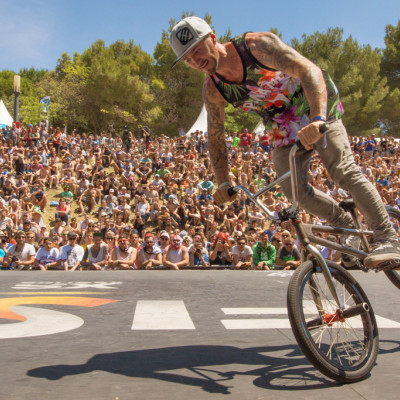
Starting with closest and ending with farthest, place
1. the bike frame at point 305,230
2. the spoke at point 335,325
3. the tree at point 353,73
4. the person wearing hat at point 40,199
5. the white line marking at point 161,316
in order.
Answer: the spoke at point 335,325 < the bike frame at point 305,230 < the white line marking at point 161,316 < the person wearing hat at point 40,199 < the tree at point 353,73

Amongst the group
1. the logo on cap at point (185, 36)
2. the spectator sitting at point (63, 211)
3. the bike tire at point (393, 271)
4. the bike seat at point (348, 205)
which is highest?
the logo on cap at point (185, 36)

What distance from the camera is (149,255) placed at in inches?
431

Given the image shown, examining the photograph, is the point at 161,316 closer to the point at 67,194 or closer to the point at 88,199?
the point at 88,199

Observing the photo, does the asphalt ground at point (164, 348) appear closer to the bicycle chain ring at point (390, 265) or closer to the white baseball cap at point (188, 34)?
the bicycle chain ring at point (390, 265)

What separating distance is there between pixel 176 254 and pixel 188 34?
27.4 feet

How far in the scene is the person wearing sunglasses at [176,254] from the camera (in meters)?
11.0

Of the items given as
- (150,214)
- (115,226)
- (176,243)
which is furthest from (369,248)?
(150,214)

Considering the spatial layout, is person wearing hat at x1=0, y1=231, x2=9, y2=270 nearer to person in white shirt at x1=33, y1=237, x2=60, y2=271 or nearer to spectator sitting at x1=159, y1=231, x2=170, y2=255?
person in white shirt at x1=33, y1=237, x2=60, y2=271

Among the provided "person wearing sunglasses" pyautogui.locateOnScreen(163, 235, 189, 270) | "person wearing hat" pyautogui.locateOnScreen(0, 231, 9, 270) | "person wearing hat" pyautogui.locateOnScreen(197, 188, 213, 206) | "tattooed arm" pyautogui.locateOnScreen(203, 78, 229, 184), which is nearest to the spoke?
"tattooed arm" pyautogui.locateOnScreen(203, 78, 229, 184)

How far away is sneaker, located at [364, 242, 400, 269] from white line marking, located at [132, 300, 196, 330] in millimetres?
1435

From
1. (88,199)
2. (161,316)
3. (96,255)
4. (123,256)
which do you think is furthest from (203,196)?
(161,316)

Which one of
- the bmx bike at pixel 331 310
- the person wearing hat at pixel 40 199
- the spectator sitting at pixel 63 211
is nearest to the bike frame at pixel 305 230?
the bmx bike at pixel 331 310

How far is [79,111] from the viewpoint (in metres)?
50.5

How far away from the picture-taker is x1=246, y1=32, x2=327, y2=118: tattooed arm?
307 cm
